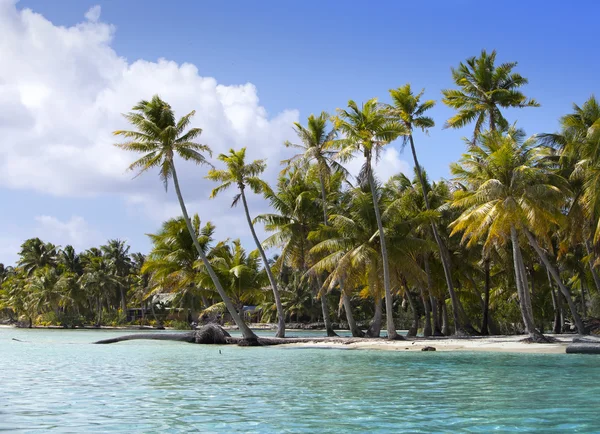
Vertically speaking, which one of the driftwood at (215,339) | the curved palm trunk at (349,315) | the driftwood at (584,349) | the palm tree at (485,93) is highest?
the palm tree at (485,93)

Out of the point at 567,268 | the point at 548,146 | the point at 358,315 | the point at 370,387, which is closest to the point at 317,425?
the point at 370,387

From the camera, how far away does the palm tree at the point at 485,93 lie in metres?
32.2

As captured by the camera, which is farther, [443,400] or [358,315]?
A: [358,315]

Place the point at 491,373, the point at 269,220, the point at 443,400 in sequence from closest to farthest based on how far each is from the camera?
the point at 443,400 < the point at 491,373 < the point at 269,220

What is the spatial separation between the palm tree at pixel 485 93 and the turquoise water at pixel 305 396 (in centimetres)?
1707

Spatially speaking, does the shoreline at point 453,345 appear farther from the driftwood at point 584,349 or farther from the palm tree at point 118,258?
the palm tree at point 118,258

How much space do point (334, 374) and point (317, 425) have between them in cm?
732

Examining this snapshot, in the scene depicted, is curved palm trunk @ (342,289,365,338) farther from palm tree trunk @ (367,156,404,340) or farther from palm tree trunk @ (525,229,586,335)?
palm tree trunk @ (525,229,586,335)

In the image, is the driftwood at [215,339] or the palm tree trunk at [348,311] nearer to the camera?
A: the driftwood at [215,339]

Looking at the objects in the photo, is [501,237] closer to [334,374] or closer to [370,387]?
[334,374]

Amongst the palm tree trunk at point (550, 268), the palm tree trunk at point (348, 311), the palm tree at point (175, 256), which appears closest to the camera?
the palm tree trunk at point (550, 268)

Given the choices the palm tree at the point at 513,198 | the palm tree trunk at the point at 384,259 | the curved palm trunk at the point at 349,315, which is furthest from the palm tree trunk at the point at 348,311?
the palm tree at the point at 513,198

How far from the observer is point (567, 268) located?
3934cm

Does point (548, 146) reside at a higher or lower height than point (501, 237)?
higher
